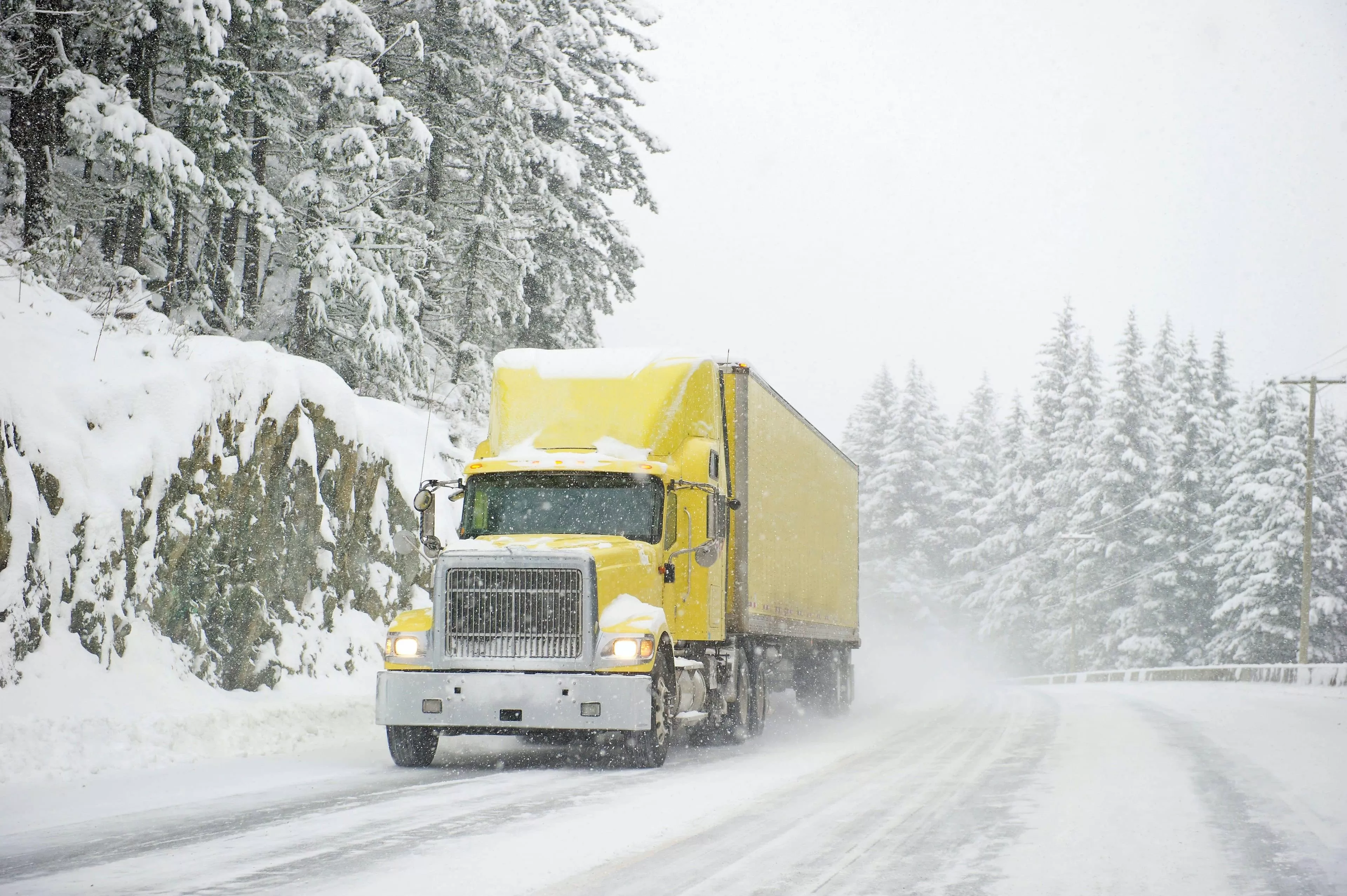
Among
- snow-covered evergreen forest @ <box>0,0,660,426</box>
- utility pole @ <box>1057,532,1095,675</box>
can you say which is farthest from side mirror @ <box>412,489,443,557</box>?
utility pole @ <box>1057,532,1095,675</box>

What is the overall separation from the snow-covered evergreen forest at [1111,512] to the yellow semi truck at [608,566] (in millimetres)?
44866

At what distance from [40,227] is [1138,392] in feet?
192

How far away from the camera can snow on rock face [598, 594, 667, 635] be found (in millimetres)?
12320

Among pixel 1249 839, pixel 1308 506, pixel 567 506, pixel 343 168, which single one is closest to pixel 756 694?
pixel 567 506

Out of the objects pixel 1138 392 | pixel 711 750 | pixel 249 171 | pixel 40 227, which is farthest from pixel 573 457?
pixel 1138 392

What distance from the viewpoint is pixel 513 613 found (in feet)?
40.3

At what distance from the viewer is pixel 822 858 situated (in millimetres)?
7715

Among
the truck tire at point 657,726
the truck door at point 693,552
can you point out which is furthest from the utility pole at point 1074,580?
the truck tire at point 657,726

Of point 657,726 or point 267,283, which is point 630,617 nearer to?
point 657,726

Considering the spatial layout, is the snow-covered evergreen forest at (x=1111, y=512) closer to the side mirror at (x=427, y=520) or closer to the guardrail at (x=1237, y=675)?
the guardrail at (x=1237, y=675)

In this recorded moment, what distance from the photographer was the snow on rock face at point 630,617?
40.4 feet

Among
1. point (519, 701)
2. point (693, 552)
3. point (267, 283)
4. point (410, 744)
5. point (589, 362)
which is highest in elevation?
point (267, 283)

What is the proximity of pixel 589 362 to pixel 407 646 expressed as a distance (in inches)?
147

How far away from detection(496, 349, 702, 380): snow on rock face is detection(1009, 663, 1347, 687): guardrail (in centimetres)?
2322
